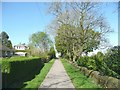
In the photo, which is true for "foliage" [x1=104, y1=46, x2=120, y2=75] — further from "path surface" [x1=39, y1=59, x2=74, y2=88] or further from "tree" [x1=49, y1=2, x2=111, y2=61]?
"tree" [x1=49, y1=2, x2=111, y2=61]

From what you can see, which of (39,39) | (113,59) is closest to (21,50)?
(39,39)

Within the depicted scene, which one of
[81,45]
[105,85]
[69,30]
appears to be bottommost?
[105,85]

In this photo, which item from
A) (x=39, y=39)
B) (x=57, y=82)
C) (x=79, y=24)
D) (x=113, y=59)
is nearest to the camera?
(x=113, y=59)

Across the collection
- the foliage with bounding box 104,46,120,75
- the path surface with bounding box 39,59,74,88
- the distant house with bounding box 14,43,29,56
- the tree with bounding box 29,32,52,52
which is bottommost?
the path surface with bounding box 39,59,74,88

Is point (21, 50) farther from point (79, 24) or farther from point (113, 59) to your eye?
point (113, 59)

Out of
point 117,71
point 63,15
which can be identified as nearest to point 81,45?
point 63,15

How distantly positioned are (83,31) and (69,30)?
215 centimetres

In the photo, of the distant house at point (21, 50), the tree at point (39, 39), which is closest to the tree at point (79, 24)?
the distant house at point (21, 50)

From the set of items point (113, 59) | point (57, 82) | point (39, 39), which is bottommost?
point (57, 82)

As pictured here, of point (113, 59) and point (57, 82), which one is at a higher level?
point (113, 59)

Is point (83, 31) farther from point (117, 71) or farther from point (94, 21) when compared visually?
point (117, 71)

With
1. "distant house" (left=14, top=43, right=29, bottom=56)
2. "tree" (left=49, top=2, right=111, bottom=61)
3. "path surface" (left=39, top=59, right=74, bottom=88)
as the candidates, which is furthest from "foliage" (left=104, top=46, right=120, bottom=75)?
"distant house" (left=14, top=43, right=29, bottom=56)

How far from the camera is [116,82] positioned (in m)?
9.73

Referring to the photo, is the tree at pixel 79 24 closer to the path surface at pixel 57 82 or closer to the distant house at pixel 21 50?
the path surface at pixel 57 82
